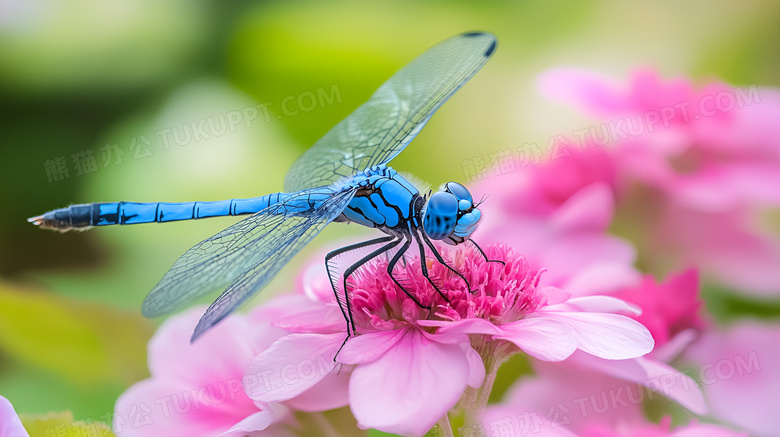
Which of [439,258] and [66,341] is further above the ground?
[439,258]

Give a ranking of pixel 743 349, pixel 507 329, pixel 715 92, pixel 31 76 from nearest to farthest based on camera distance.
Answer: pixel 507 329
pixel 743 349
pixel 715 92
pixel 31 76

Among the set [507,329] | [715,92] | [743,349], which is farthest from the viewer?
[715,92]

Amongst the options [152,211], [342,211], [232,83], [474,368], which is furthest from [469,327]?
[232,83]

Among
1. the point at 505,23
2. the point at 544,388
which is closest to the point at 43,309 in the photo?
the point at 544,388

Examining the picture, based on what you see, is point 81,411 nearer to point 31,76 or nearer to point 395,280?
point 395,280

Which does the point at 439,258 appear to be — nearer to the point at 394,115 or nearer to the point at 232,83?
the point at 394,115

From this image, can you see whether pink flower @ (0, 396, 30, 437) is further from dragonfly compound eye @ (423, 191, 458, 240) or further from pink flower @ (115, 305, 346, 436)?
dragonfly compound eye @ (423, 191, 458, 240)
